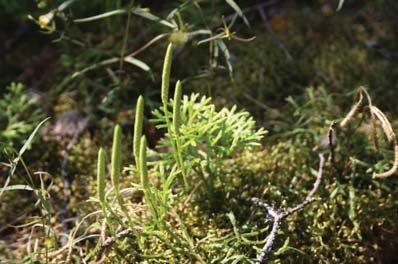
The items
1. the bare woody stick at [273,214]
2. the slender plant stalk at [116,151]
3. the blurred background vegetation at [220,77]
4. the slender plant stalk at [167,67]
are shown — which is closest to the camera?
the slender plant stalk at [116,151]

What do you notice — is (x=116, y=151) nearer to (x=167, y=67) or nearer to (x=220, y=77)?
(x=167, y=67)

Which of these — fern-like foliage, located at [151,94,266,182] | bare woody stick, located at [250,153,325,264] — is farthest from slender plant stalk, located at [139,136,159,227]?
bare woody stick, located at [250,153,325,264]

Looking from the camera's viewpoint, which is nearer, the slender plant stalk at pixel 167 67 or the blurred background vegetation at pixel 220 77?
the slender plant stalk at pixel 167 67

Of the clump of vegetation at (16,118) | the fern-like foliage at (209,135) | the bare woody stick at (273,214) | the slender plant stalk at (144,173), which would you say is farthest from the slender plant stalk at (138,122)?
the clump of vegetation at (16,118)

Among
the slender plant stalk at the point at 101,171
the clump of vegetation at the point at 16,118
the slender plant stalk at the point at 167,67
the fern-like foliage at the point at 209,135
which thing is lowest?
the clump of vegetation at the point at 16,118

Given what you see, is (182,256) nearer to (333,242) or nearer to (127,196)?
(127,196)

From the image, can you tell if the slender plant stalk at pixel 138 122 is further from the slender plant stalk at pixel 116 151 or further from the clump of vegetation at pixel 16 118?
the clump of vegetation at pixel 16 118

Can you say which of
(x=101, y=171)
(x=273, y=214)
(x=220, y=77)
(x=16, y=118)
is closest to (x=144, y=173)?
(x=101, y=171)

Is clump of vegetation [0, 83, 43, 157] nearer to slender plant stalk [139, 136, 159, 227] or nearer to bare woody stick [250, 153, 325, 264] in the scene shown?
slender plant stalk [139, 136, 159, 227]
